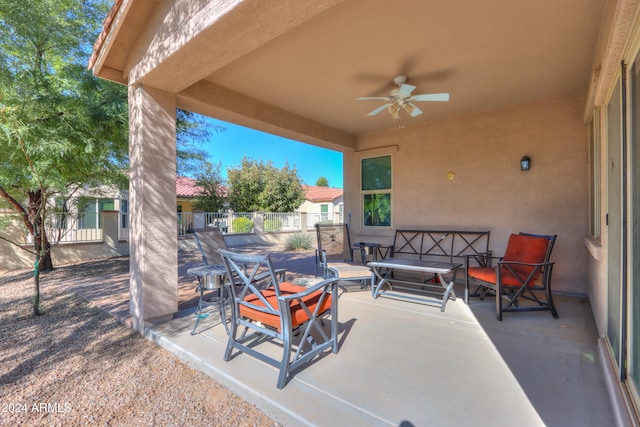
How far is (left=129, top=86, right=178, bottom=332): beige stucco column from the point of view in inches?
115

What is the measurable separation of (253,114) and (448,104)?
2.94 metres

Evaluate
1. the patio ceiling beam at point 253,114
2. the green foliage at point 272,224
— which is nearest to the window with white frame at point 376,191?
the patio ceiling beam at point 253,114

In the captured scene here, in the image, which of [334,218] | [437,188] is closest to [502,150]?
[437,188]

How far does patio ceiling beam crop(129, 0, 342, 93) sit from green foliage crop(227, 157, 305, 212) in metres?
12.7

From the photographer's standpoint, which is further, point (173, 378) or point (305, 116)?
point (305, 116)

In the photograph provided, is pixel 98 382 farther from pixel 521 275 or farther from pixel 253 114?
pixel 521 275

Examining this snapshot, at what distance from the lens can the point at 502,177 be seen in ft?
15.0

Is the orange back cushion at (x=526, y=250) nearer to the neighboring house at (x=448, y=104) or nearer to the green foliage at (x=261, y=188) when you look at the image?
the neighboring house at (x=448, y=104)

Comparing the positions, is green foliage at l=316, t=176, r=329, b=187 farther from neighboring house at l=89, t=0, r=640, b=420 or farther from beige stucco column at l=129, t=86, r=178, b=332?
beige stucco column at l=129, t=86, r=178, b=332

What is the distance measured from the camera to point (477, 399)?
1791 mm

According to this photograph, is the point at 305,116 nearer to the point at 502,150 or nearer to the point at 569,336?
the point at 502,150

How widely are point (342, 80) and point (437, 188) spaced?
2.68m

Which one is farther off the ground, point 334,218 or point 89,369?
point 334,218

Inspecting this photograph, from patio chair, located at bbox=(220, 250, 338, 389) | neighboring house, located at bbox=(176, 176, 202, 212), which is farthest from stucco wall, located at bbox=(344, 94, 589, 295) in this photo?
neighboring house, located at bbox=(176, 176, 202, 212)
